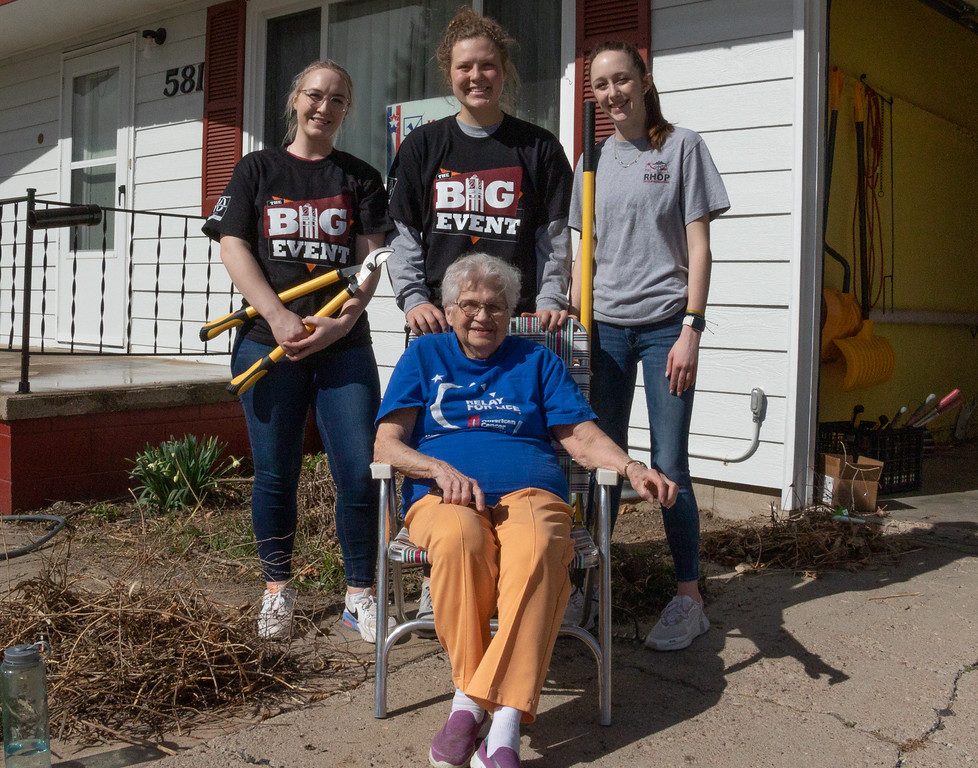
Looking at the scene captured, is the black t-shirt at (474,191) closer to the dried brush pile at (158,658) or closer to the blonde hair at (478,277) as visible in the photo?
the blonde hair at (478,277)

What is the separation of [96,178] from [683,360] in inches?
249

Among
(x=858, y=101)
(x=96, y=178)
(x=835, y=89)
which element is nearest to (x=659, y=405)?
(x=835, y=89)

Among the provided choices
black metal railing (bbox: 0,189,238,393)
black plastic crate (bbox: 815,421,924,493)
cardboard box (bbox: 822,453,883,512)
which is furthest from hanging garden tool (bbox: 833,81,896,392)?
black metal railing (bbox: 0,189,238,393)

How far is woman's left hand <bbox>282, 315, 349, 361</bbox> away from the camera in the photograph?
2738mm

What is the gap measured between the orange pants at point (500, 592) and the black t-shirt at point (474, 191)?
84cm

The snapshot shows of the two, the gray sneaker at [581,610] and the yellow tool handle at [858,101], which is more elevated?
the yellow tool handle at [858,101]

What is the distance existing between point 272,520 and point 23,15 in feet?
19.3

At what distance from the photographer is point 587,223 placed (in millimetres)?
2799

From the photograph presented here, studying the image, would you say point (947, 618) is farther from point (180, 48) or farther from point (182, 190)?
point (180, 48)

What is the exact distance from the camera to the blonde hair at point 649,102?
2.72 m

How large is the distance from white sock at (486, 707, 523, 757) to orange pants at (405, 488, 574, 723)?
0.02 metres

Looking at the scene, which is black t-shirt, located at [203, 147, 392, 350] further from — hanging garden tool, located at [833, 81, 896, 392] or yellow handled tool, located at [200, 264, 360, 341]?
hanging garden tool, located at [833, 81, 896, 392]

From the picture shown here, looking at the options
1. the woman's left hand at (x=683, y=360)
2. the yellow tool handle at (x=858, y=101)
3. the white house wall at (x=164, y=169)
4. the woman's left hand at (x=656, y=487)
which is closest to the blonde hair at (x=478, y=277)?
the woman's left hand at (x=683, y=360)

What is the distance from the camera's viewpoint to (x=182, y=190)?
6684 mm
